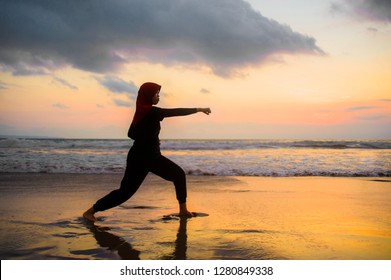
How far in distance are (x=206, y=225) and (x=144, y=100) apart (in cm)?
147

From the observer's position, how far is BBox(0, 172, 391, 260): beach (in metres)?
3.02

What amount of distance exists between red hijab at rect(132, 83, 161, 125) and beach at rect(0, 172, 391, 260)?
1163mm

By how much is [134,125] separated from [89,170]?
22.9 feet

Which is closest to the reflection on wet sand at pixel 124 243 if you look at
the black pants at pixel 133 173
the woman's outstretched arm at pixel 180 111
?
the black pants at pixel 133 173

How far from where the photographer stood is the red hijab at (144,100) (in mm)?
3887

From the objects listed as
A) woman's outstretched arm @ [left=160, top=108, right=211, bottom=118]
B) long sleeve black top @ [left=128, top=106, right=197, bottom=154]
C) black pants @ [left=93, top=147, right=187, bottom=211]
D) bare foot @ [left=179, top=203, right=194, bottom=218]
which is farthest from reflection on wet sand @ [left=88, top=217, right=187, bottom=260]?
woman's outstretched arm @ [left=160, top=108, right=211, bottom=118]

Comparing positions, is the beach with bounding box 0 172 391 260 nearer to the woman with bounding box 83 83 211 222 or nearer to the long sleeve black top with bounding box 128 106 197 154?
the woman with bounding box 83 83 211 222

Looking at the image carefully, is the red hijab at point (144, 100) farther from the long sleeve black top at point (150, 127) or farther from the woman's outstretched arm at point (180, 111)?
the woman's outstretched arm at point (180, 111)

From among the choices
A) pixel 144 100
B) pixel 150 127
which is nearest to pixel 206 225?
pixel 150 127

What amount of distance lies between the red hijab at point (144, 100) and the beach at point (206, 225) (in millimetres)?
1163

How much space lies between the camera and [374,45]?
23.7ft
